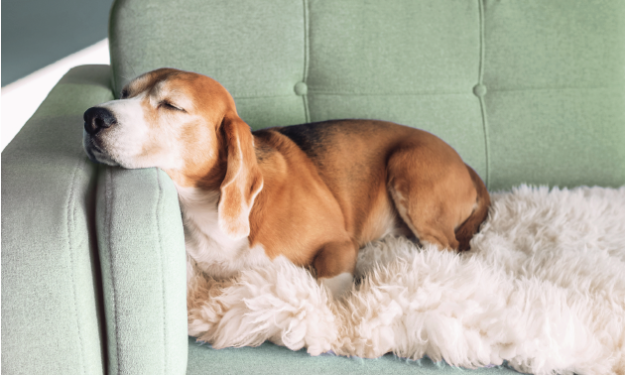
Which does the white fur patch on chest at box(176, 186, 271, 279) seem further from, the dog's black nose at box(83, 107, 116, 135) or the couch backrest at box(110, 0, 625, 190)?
the couch backrest at box(110, 0, 625, 190)

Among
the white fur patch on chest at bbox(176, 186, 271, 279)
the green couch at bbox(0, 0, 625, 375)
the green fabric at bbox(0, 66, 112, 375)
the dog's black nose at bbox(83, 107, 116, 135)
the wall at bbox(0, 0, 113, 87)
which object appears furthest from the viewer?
the wall at bbox(0, 0, 113, 87)

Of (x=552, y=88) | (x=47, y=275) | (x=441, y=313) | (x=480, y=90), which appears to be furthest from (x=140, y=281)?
(x=552, y=88)

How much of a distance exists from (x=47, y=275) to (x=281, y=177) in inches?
32.8

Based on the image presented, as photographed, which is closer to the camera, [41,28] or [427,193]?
[427,193]

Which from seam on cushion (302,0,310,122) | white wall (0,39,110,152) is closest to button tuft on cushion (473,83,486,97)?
seam on cushion (302,0,310,122)

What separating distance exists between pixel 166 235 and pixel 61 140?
19.7 inches

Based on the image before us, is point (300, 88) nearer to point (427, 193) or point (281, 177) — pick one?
point (281, 177)

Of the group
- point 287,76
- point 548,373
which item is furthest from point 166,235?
point 287,76

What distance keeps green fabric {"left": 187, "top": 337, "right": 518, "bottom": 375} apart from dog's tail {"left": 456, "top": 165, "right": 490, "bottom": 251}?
0.76 m

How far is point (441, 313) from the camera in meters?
1.04

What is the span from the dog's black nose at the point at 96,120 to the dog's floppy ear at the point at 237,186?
1.06ft

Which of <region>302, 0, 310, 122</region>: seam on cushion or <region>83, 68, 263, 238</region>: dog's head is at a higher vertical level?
<region>302, 0, 310, 122</region>: seam on cushion

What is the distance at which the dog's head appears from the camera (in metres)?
1.17

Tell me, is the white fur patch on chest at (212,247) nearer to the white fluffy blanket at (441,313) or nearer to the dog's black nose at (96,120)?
the white fluffy blanket at (441,313)
